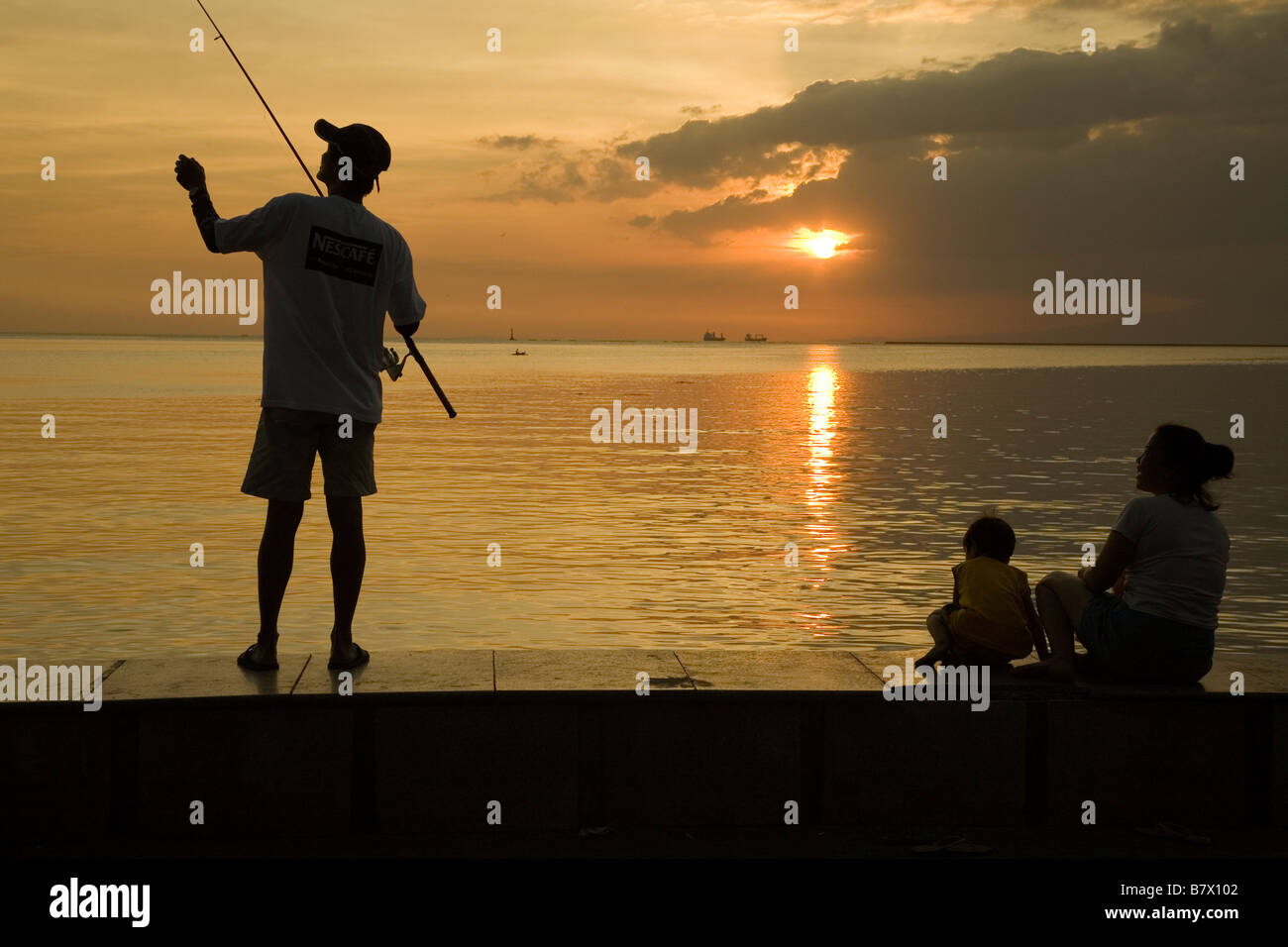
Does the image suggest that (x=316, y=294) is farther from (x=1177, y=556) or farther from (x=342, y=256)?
(x=1177, y=556)

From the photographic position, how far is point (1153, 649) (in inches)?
191

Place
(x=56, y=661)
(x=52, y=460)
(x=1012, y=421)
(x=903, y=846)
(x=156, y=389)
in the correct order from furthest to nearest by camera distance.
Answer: (x=156, y=389)
(x=1012, y=421)
(x=52, y=460)
(x=56, y=661)
(x=903, y=846)

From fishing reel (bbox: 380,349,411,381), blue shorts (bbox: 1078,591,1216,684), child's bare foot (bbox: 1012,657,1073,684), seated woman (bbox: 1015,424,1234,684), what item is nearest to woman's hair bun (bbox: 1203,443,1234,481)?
seated woman (bbox: 1015,424,1234,684)

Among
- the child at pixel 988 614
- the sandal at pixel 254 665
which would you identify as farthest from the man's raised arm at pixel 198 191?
the child at pixel 988 614

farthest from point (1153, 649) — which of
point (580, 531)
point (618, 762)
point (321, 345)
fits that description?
point (580, 531)

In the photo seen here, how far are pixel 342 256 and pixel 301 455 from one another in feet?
2.37

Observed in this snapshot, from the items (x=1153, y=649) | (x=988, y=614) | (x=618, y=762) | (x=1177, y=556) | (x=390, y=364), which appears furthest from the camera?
(x=390, y=364)

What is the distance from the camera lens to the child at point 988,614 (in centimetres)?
520
